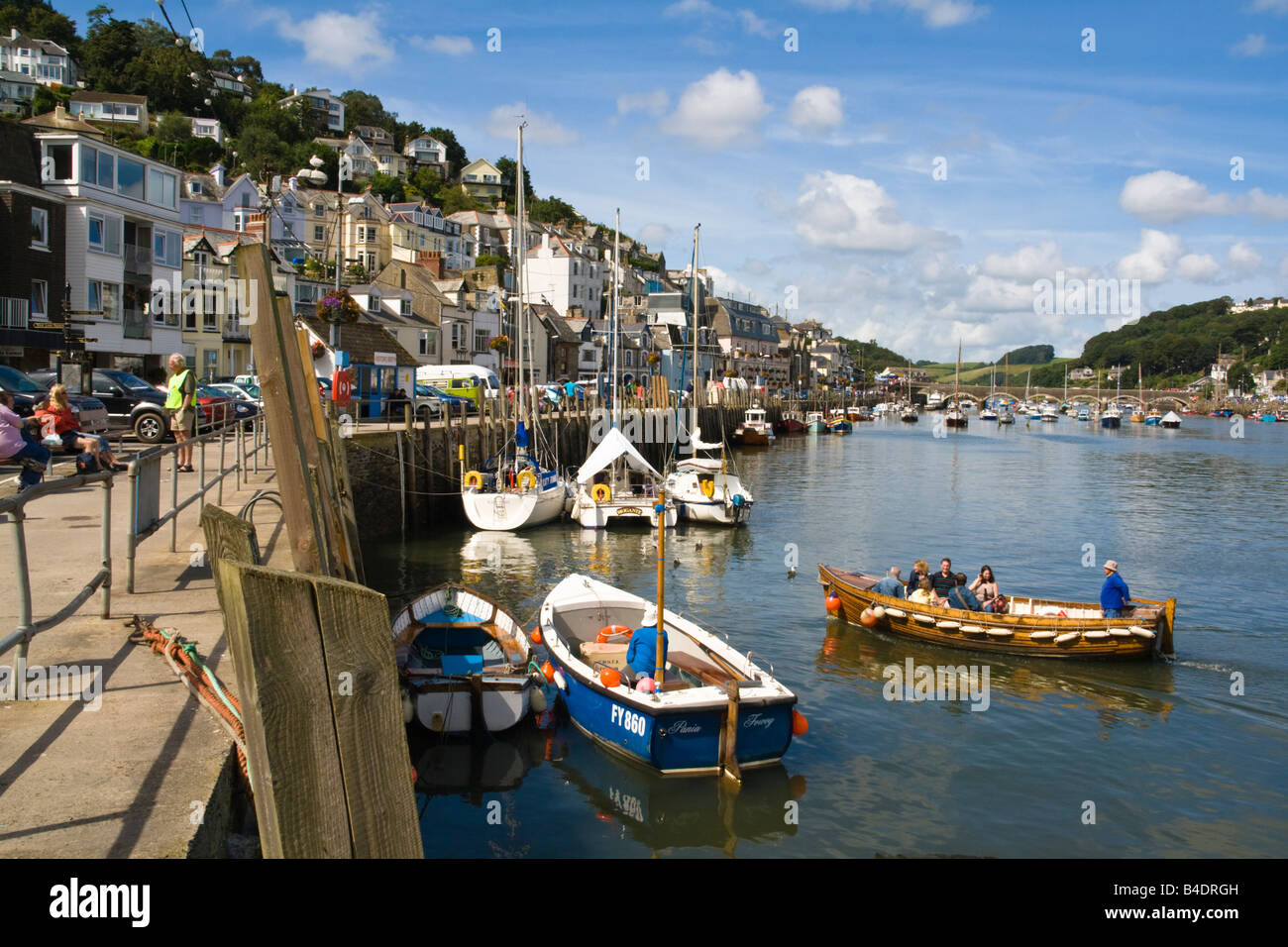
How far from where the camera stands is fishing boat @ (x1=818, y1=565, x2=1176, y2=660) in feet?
62.4

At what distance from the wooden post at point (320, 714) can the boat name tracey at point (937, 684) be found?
14.7m

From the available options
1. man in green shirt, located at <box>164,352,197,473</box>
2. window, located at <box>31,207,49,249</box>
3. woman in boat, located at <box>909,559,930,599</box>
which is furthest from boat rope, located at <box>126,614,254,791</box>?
window, located at <box>31,207,49,249</box>

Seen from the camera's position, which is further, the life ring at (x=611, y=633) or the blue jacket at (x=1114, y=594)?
the blue jacket at (x=1114, y=594)

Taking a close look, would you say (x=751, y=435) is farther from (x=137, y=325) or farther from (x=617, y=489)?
(x=137, y=325)

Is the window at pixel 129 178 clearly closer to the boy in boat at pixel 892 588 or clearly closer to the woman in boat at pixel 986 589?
the boy in boat at pixel 892 588

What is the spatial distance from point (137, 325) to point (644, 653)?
3978 cm

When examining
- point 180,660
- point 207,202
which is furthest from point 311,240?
point 180,660

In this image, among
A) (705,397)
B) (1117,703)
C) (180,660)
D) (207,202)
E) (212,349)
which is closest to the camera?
(180,660)

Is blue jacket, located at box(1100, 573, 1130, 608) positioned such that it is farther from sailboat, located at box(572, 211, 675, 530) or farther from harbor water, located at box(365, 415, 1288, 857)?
sailboat, located at box(572, 211, 675, 530)

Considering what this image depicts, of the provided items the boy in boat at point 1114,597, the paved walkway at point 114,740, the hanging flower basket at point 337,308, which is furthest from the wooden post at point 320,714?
the hanging flower basket at point 337,308

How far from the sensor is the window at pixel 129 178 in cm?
4409

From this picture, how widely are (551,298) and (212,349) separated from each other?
57.2 m
